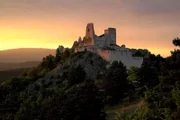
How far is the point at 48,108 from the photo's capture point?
32.8m

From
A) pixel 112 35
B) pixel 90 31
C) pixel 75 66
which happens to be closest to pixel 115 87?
pixel 75 66

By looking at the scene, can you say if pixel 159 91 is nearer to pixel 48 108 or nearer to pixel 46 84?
pixel 48 108

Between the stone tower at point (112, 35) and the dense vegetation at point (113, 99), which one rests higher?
the stone tower at point (112, 35)

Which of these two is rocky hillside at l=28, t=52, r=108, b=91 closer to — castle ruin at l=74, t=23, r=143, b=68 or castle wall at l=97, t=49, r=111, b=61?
castle wall at l=97, t=49, r=111, b=61

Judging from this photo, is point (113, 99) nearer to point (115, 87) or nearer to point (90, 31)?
point (115, 87)

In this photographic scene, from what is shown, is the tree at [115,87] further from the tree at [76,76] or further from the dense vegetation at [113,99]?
the tree at [76,76]

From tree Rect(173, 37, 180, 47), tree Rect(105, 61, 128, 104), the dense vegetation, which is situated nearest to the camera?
→ the dense vegetation

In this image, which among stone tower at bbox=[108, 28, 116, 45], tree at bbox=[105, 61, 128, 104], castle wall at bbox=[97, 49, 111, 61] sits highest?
stone tower at bbox=[108, 28, 116, 45]

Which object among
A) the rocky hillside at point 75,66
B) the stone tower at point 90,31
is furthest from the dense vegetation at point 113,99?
the stone tower at point 90,31

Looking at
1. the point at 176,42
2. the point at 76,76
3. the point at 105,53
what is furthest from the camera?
the point at 105,53

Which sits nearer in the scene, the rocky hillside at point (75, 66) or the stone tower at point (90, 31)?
the rocky hillside at point (75, 66)

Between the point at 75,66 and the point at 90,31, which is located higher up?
the point at 90,31

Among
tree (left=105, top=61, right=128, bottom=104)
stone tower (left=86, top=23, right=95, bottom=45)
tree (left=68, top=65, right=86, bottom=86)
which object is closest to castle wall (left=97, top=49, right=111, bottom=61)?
stone tower (left=86, top=23, right=95, bottom=45)

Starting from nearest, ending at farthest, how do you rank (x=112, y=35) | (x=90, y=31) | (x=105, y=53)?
(x=105, y=53)
(x=90, y=31)
(x=112, y=35)
